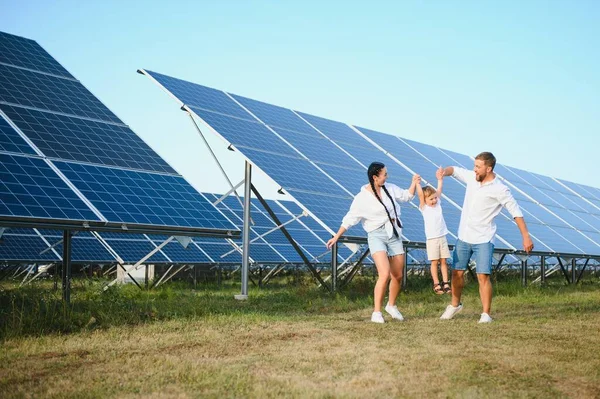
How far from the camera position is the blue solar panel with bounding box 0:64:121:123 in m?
10.9

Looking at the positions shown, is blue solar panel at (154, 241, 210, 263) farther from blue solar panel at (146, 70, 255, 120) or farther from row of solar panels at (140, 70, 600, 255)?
blue solar panel at (146, 70, 255, 120)

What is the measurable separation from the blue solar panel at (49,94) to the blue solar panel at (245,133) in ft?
4.80

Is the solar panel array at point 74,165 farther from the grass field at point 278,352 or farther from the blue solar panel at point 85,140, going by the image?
the grass field at point 278,352

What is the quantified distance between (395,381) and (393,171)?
11.3 metres

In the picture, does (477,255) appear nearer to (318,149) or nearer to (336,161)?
(336,161)

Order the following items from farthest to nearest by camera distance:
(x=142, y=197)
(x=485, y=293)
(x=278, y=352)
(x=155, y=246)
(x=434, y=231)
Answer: (x=155, y=246)
(x=434, y=231)
(x=142, y=197)
(x=485, y=293)
(x=278, y=352)

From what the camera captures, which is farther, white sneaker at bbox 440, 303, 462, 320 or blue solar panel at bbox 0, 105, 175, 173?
blue solar panel at bbox 0, 105, 175, 173

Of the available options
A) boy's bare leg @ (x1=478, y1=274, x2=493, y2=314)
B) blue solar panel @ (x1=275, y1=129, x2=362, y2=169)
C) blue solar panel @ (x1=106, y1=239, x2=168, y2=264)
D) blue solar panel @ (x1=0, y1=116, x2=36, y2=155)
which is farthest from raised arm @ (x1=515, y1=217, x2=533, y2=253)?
blue solar panel @ (x1=106, y1=239, x2=168, y2=264)

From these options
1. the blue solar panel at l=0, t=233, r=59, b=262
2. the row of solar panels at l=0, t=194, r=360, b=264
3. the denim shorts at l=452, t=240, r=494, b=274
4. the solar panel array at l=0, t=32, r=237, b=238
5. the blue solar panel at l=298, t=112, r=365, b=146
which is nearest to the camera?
the denim shorts at l=452, t=240, r=494, b=274

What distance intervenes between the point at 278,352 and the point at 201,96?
8.18 m

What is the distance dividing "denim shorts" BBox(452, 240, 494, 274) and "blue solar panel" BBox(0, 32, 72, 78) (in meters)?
7.10

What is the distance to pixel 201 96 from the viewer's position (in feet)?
44.3

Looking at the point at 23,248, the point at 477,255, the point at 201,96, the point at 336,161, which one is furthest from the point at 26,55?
the point at 477,255

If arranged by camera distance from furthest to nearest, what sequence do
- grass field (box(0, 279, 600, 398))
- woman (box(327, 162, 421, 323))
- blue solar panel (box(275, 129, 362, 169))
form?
blue solar panel (box(275, 129, 362, 169)) < woman (box(327, 162, 421, 323)) < grass field (box(0, 279, 600, 398))
